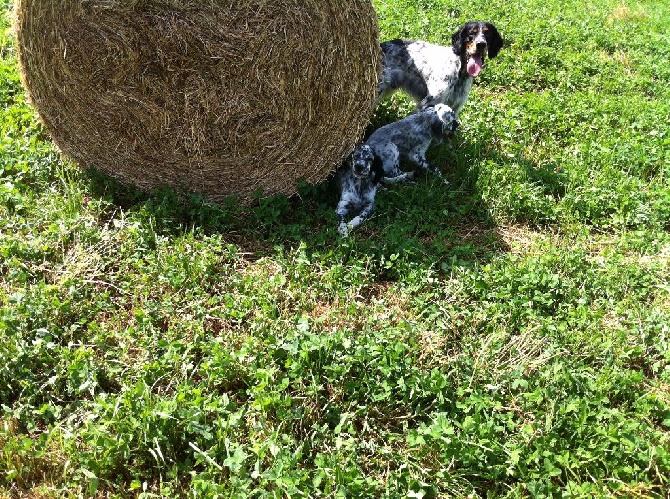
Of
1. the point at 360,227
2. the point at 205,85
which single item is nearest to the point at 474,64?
the point at 360,227

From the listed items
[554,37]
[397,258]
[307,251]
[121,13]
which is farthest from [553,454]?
[554,37]

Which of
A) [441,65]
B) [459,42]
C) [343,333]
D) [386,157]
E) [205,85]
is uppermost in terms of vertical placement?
[459,42]

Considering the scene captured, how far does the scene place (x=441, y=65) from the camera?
6805mm

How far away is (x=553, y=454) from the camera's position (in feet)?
9.85

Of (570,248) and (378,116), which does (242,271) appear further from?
(378,116)

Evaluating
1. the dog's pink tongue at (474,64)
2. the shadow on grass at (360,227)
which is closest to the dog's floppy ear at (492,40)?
the dog's pink tongue at (474,64)

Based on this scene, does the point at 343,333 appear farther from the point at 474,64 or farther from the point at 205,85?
the point at 474,64

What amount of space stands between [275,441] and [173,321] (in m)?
1.15

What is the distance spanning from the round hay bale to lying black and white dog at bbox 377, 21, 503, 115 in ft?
4.48

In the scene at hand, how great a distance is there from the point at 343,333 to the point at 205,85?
267cm

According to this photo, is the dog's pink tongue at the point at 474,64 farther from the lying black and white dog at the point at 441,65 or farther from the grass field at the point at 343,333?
the grass field at the point at 343,333

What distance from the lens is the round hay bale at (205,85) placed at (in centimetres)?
474

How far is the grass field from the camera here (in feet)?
9.64

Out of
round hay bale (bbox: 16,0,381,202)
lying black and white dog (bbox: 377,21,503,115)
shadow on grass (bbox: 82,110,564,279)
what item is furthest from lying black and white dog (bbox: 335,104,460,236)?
lying black and white dog (bbox: 377,21,503,115)
